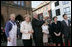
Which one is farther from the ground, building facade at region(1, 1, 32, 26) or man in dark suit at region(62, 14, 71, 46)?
building facade at region(1, 1, 32, 26)

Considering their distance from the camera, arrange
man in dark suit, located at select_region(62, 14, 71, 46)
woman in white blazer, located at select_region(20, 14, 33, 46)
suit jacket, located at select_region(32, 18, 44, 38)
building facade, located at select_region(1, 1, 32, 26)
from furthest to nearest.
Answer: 1. building facade, located at select_region(1, 1, 32, 26)
2. man in dark suit, located at select_region(62, 14, 71, 46)
3. suit jacket, located at select_region(32, 18, 44, 38)
4. woman in white blazer, located at select_region(20, 14, 33, 46)

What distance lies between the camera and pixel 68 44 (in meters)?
5.45

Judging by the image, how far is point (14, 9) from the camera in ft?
78.3

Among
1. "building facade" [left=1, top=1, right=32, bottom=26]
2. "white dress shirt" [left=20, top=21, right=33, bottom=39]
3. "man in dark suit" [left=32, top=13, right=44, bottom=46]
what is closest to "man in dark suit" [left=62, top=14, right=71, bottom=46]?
"man in dark suit" [left=32, top=13, right=44, bottom=46]

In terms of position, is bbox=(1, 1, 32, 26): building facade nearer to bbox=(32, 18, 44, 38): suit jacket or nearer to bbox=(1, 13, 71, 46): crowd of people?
bbox=(1, 13, 71, 46): crowd of people

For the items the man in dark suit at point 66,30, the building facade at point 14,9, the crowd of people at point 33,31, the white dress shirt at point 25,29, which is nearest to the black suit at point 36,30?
the crowd of people at point 33,31

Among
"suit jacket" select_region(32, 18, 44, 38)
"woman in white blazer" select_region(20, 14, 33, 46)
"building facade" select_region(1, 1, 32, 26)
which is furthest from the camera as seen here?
"building facade" select_region(1, 1, 32, 26)

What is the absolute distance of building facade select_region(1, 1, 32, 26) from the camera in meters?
22.2

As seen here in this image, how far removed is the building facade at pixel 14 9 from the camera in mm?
22234

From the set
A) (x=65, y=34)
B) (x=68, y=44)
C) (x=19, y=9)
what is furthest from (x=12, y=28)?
(x=19, y=9)

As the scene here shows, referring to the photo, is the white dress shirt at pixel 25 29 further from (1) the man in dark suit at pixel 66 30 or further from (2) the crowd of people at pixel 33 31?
(1) the man in dark suit at pixel 66 30

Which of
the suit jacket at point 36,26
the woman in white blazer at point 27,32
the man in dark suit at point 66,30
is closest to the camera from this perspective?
the woman in white blazer at point 27,32

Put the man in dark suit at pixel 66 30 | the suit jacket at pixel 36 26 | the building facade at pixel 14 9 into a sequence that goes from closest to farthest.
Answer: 1. the suit jacket at pixel 36 26
2. the man in dark suit at pixel 66 30
3. the building facade at pixel 14 9

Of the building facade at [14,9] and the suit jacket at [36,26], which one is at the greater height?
the building facade at [14,9]
